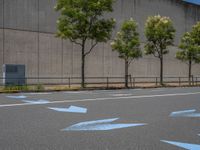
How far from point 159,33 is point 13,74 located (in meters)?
16.9

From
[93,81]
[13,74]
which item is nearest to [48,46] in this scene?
[93,81]

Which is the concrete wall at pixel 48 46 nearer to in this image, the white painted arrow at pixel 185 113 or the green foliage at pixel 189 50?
the green foliage at pixel 189 50

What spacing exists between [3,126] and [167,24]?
101 ft

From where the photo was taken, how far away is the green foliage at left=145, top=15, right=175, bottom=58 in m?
37.0

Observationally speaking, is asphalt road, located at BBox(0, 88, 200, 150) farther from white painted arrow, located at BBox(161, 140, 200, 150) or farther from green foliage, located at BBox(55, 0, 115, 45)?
green foliage, located at BBox(55, 0, 115, 45)

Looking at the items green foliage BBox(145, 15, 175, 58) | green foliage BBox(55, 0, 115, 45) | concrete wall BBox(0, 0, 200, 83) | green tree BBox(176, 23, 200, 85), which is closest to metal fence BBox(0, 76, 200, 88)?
concrete wall BBox(0, 0, 200, 83)

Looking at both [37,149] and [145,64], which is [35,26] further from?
[37,149]

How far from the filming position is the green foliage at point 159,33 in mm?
36969

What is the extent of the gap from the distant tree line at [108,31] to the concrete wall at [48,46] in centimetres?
239

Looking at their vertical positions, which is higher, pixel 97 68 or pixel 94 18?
pixel 94 18

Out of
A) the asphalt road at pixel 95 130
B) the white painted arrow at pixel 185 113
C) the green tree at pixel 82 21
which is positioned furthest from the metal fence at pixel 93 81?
the asphalt road at pixel 95 130

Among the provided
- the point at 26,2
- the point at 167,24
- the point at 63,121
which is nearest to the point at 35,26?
the point at 26,2

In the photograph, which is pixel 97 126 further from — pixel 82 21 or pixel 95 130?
pixel 82 21

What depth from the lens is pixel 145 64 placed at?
45.8 metres
